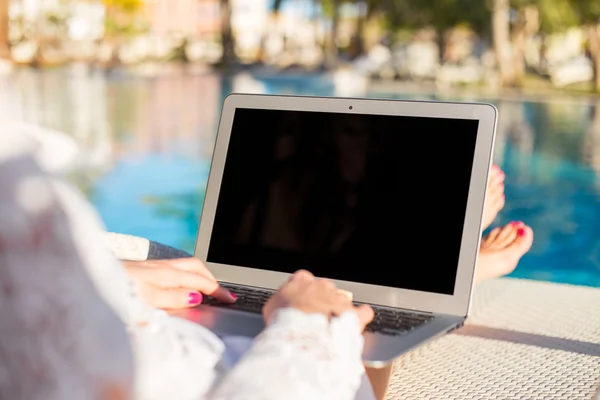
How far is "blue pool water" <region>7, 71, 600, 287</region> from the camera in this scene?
5.35m

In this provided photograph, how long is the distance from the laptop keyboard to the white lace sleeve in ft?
0.94

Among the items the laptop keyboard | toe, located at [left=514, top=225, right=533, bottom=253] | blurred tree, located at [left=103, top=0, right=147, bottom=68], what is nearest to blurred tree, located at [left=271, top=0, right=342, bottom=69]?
blurred tree, located at [left=103, top=0, right=147, bottom=68]

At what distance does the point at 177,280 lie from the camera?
3.83 ft

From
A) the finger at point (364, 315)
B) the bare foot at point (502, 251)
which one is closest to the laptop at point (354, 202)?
the finger at point (364, 315)

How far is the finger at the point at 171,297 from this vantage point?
113 centimetres

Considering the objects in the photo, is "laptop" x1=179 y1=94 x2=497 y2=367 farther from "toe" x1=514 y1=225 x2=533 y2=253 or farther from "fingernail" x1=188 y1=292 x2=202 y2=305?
"toe" x1=514 y1=225 x2=533 y2=253

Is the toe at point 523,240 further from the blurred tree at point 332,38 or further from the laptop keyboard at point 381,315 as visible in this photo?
the blurred tree at point 332,38

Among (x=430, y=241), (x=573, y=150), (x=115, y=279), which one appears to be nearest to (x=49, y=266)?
(x=115, y=279)

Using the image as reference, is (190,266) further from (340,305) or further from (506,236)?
(506,236)

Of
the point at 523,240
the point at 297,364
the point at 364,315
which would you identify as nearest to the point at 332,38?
the point at 523,240

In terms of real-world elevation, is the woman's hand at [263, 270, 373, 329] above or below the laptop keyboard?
above

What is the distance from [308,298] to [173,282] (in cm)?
33

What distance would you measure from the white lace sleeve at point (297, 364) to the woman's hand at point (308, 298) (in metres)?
0.02

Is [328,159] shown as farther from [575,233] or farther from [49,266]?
[575,233]
